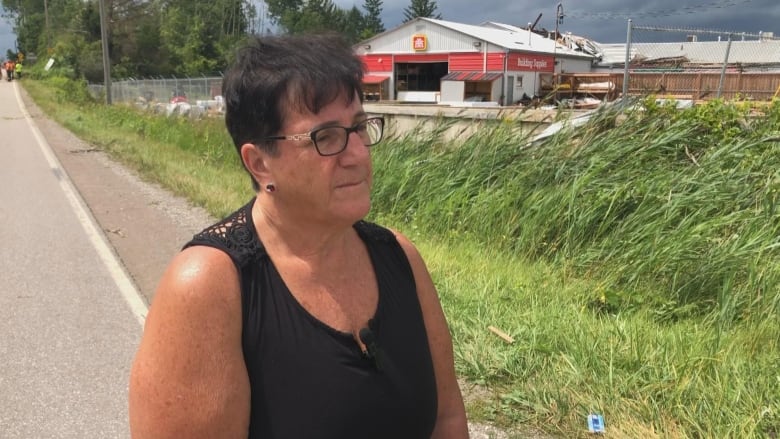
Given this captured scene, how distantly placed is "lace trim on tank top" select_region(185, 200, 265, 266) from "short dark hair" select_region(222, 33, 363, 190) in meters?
0.21

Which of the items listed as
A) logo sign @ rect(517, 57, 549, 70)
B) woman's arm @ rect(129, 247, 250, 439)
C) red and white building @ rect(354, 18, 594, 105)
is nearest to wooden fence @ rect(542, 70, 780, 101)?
woman's arm @ rect(129, 247, 250, 439)

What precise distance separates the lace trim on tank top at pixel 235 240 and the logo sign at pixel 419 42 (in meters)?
47.4

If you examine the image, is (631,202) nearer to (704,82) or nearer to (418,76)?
(704,82)

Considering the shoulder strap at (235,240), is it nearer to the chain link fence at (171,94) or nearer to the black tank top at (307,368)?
the black tank top at (307,368)

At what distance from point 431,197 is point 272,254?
20.8 ft

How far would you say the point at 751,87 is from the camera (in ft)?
54.1

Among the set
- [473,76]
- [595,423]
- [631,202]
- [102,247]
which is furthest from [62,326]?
[473,76]

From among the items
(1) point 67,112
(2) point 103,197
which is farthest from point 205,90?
(2) point 103,197

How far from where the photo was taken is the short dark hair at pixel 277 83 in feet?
5.24

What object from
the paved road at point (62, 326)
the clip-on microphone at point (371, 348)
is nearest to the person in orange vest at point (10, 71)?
the paved road at point (62, 326)

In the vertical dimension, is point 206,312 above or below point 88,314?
above

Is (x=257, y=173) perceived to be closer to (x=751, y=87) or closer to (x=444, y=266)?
(x=444, y=266)

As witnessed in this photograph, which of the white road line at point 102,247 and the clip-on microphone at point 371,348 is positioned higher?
the clip-on microphone at point 371,348

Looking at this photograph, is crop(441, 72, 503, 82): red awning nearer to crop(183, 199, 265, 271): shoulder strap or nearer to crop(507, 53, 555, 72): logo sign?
crop(507, 53, 555, 72): logo sign
